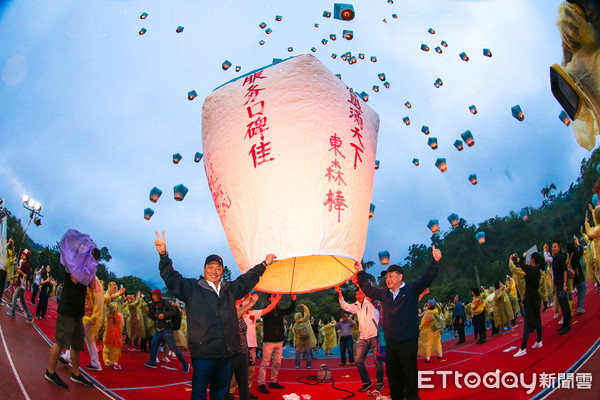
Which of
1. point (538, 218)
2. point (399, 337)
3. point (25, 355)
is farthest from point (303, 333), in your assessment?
point (538, 218)

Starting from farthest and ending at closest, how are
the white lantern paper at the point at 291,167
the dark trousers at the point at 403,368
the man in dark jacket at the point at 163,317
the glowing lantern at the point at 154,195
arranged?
the man in dark jacket at the point at 163,317 < the glowing lantern at the point at 154,195 < the dark trousers at the point at 403,368 < the white lantern paper at the point at 291,167

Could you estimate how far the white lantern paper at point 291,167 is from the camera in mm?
3396

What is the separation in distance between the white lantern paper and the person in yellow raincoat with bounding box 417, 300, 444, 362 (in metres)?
4.89

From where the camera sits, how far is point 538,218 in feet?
128

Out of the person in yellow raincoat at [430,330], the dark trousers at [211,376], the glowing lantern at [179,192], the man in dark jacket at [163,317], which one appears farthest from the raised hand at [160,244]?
the person in yellow raincoat at [430,330]

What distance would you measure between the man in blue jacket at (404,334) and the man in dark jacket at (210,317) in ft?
4.42

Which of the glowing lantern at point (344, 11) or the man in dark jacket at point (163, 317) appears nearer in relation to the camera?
the glowing lantern at point (344, 11)

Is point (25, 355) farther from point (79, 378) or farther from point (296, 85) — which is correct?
point (296, 85)

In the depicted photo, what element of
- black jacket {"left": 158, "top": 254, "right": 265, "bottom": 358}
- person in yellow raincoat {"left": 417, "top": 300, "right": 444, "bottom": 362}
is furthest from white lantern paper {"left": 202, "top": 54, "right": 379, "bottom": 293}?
person in yellow raincoat {"left": 417, "top": 300, "right": 444, "bottom": 362}

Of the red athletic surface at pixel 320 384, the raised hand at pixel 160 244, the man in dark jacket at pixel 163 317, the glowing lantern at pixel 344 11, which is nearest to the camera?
the raised hand at pixel 160 244

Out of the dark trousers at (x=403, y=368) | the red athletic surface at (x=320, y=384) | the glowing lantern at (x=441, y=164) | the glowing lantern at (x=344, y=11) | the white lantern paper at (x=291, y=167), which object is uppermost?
the glowing lantern at (x=344, y=11)

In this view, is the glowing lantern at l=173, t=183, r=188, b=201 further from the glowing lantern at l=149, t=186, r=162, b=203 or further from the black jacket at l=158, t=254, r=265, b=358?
the black jacket at l=158, t=254, r=265, b=358

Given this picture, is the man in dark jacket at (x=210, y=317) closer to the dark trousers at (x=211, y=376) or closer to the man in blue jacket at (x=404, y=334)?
the dark trousers at (x=211, y=376)

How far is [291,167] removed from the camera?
3480mm
